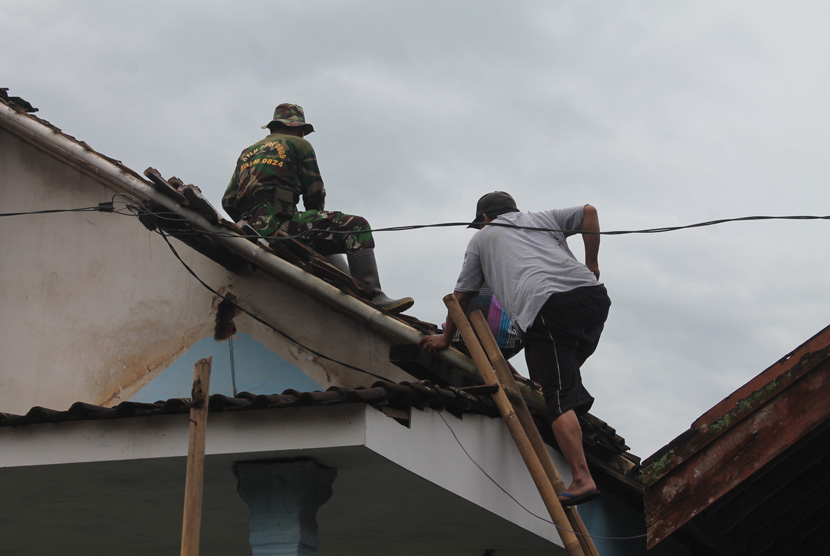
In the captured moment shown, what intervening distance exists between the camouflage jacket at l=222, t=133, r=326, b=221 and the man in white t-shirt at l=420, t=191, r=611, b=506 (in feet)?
6.32

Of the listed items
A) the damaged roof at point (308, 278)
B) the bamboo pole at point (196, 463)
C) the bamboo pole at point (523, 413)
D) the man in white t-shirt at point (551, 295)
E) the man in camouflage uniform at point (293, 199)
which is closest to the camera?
the bamboo pole at point (196, 463)

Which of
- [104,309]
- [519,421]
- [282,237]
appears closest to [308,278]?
[282,237]

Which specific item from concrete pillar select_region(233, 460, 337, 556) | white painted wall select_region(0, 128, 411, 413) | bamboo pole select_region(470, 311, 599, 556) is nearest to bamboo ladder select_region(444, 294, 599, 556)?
bamboo pole select_region(470, 311, 599, 556)

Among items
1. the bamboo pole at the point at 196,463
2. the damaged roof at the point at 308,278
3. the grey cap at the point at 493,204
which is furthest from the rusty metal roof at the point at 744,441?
the bamboo pole at the point at 196,463

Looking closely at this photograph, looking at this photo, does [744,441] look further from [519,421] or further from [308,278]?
[308,278]

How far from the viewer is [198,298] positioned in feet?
25.4

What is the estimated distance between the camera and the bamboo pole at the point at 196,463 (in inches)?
185

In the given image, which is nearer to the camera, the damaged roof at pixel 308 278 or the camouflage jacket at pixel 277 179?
the damaged roof at pixel 308 278

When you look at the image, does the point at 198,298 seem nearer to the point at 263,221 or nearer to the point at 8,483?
the point at 263,221

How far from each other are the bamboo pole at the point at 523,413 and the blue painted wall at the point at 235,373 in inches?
64.1

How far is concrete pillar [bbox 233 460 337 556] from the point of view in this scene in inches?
219

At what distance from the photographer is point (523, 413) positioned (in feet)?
19.4

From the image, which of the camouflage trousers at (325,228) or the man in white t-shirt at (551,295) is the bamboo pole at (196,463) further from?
the camouflage trousers at (325,228)

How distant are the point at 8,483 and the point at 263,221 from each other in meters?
2.60
